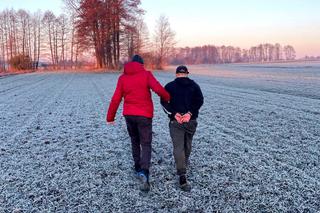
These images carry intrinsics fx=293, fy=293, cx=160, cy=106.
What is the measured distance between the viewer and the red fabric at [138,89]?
4.54 meters

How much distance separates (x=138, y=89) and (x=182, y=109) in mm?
758

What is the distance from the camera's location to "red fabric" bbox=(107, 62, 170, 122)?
454 cm

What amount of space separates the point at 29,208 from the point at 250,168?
3.76m

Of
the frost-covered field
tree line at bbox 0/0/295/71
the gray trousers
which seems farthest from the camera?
tree line at bbox 0/0/295/71

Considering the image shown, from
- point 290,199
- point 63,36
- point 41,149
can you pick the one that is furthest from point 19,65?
point 290,199

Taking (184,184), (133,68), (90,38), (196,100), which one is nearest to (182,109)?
(196,100)

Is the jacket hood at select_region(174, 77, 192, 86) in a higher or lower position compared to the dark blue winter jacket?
higher

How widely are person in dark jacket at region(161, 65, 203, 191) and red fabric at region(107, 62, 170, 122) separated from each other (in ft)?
0.52

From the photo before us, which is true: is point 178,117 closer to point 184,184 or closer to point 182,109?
point 182,109

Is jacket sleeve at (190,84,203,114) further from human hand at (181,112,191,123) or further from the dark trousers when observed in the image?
the dark trousers

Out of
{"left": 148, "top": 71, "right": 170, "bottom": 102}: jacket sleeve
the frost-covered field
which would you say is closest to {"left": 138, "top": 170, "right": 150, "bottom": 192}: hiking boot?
the frost-covered field

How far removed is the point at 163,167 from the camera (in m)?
5.57

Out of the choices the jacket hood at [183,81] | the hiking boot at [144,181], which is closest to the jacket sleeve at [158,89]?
the jacket hood at [183,81]

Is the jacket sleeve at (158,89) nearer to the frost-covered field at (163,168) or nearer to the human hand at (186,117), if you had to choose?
the human hand at (186,117)
